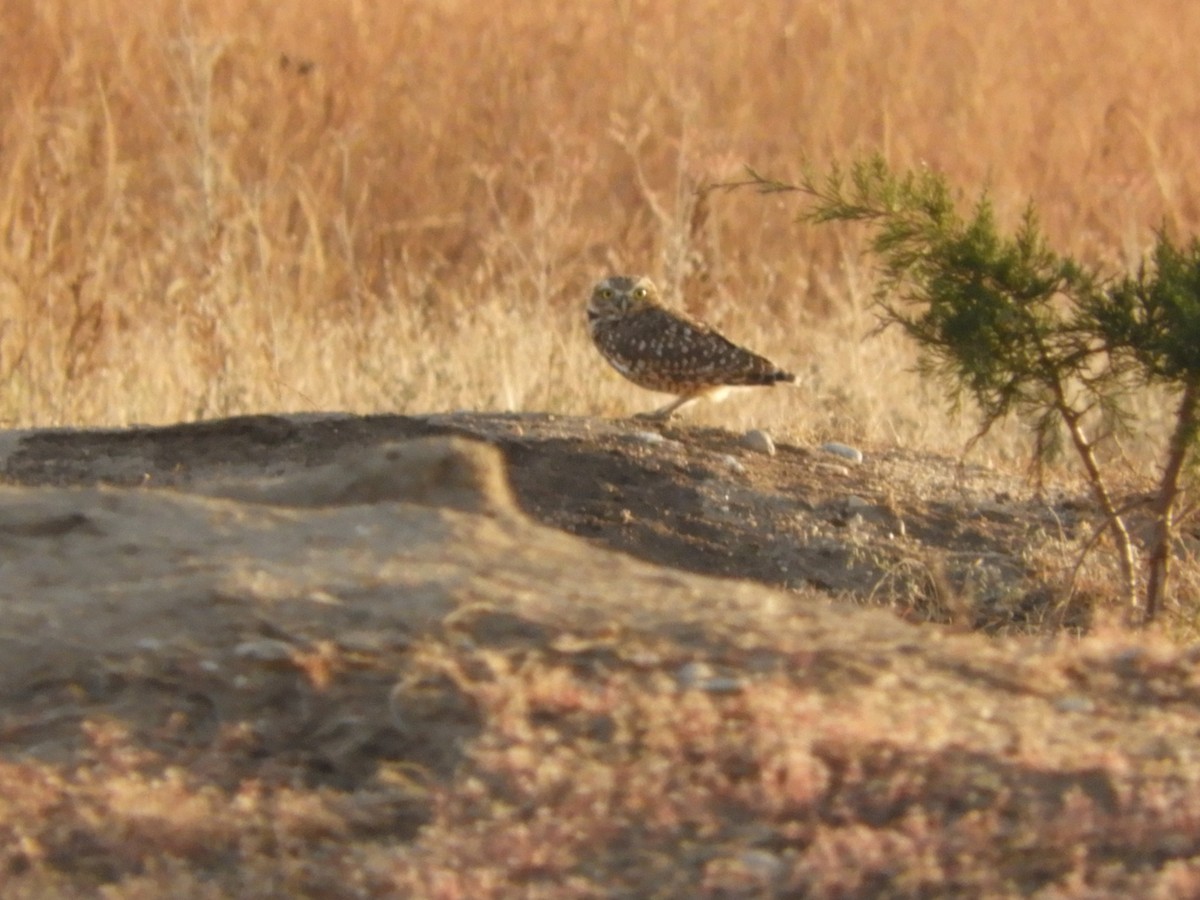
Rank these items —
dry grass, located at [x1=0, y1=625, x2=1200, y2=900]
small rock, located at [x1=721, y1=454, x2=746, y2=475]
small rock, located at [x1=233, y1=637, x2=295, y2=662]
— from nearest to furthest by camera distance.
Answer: dry grass, located at [x1=0, y1=625, x2=1200, y2=900]
small rock, located at [x1=233, y1=637, x2=295, y2=662]
small rock, located at [x1=721, y1=454, x2=746, y2=475]

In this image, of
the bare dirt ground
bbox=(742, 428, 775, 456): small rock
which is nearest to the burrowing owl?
bbox=(742, 428, 775, 456): small rock

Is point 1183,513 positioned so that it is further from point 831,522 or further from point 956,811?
point 956,811

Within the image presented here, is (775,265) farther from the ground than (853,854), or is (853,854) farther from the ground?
(775,265)

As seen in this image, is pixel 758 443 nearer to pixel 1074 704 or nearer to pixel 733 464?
pixel 733 464

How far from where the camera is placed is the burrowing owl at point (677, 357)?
23.2 ft

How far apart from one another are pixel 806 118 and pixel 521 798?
34.6 feet

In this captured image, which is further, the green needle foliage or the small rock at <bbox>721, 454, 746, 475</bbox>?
the small rock at <bbox>721, 454, 746, 475</bbox>

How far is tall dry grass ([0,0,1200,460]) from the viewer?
26.3 ft

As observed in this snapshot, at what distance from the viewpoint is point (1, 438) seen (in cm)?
612

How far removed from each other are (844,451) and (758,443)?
346 mm

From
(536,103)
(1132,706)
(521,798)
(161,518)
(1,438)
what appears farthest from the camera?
(536,103)

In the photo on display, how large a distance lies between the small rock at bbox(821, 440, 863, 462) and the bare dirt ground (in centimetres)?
224

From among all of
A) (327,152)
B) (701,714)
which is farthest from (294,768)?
(327,152)

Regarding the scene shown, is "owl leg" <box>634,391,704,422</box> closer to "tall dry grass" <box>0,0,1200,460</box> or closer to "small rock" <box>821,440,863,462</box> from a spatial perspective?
"tall dry grass" <box>0,0,1200,460</box>
